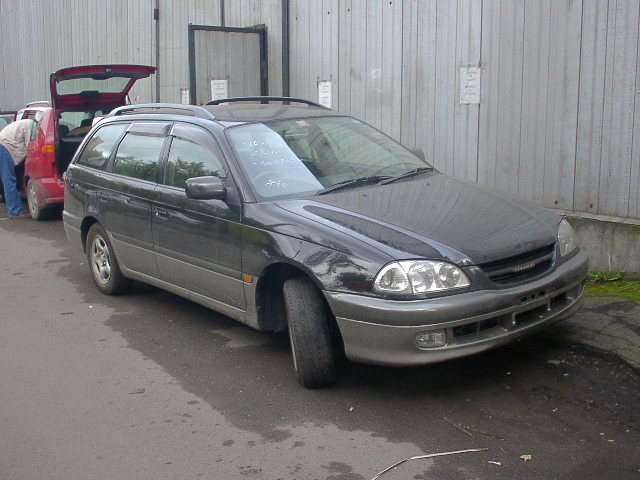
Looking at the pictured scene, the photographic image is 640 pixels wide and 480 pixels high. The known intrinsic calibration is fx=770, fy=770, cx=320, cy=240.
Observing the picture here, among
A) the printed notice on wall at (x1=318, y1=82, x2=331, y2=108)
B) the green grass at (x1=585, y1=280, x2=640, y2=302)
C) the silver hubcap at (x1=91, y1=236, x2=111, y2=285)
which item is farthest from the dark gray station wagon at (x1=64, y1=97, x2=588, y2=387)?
the printed notice on wall at (x1=318, y1=82, x2=331, y2=108)

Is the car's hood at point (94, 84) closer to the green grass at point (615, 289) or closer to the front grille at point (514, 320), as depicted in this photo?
the green grass at point (615, 289)

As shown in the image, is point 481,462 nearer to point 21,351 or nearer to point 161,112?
point 21,351

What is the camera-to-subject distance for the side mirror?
209 inches

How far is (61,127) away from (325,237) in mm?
8189

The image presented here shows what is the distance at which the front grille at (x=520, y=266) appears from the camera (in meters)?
4.57

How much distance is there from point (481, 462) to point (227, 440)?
140cm

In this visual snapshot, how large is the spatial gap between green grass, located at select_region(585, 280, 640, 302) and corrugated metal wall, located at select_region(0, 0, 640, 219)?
2.36 feet

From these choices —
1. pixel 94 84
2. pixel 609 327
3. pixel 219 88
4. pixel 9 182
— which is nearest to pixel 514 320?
pixel 609 327

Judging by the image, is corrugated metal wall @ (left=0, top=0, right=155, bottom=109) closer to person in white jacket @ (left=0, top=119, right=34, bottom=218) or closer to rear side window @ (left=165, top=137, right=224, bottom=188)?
person in white jacket @ (left=0, top=119, right=34, bottom=218)

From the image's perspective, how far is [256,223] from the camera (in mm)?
5176

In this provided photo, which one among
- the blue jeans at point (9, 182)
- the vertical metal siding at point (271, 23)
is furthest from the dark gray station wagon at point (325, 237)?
the blue jeans at point (9, 182)

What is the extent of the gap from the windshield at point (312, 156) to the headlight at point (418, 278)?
3.94ft

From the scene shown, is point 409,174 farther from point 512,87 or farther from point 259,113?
point 512,87

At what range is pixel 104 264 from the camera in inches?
293
